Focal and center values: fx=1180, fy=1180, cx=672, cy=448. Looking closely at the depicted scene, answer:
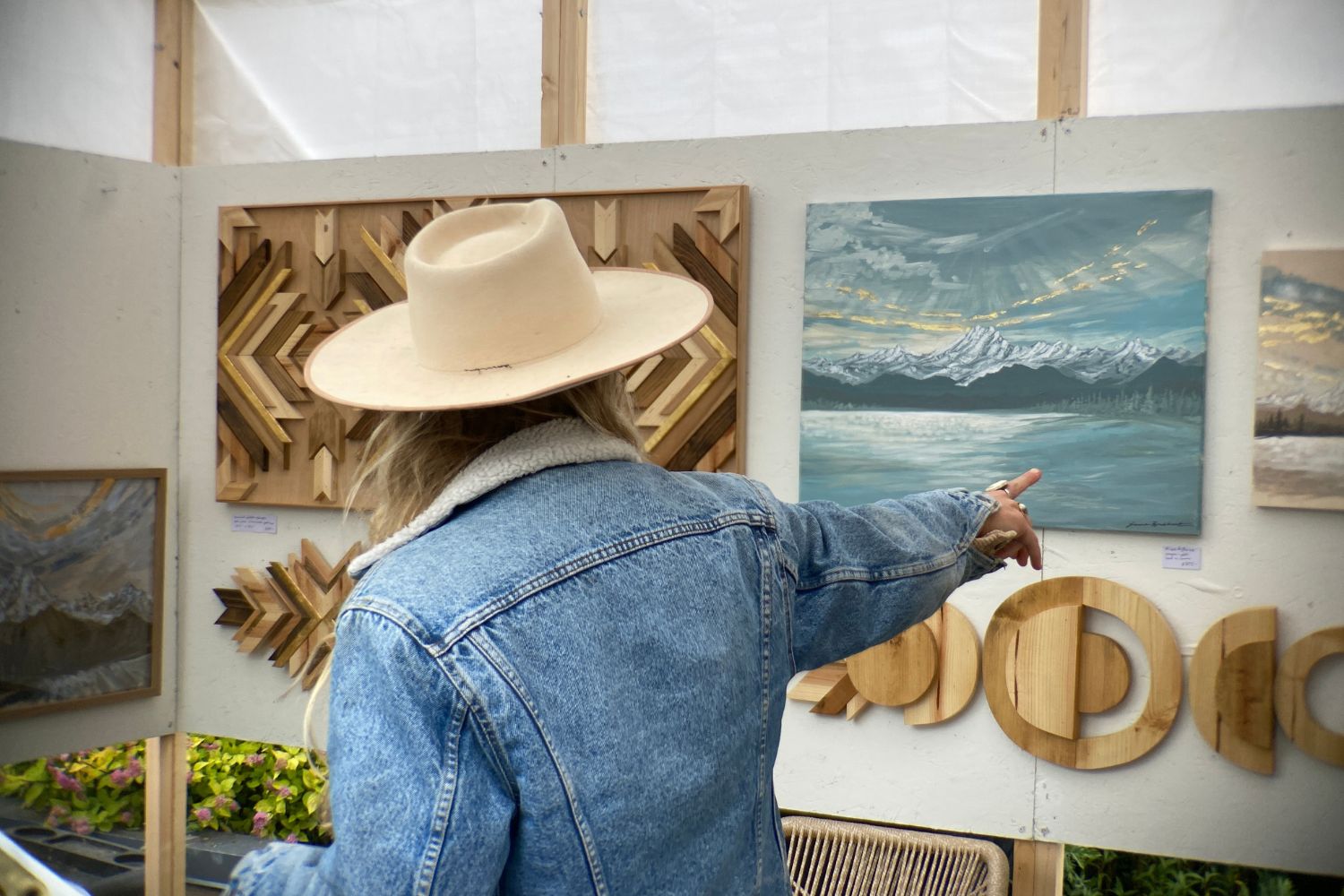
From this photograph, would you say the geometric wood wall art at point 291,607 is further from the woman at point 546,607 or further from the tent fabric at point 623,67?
the woman at point 546,607

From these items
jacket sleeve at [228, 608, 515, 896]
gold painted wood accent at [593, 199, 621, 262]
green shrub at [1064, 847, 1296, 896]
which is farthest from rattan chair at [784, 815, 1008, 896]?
jacket sleeve at [228, 608, 515, 896]

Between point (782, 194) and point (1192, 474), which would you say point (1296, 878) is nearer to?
point (1192, 474)

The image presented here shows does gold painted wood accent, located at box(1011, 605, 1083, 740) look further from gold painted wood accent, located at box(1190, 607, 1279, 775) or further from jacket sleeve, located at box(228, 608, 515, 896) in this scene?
jacket sleeve, located at box(228, 608, 515, 896)

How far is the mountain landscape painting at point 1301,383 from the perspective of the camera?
248 centimetres

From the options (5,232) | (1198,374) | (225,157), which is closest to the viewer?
(1198,374)

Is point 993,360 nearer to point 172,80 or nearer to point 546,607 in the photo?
point 546,607

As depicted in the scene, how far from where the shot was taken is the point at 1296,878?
10.9 ft

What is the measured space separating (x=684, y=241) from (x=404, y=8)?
1.14m

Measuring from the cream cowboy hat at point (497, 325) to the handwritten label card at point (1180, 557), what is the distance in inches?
69.8

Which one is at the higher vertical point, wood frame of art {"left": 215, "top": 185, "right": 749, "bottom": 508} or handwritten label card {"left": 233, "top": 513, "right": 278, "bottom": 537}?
wood frame of art {"left": 215, "top": 185, "right": 749, "bottom": 508}

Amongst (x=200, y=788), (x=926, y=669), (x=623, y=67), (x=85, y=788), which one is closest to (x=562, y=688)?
(x=926, y=669)

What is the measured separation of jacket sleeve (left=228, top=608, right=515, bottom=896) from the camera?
903mm

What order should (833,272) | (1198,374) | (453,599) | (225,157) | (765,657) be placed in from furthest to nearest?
(225,157)
(833,272)
(1198,374)
(765,657)
(453,599)

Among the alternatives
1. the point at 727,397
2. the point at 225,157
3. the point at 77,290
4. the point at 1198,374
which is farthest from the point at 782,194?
the point at 77,290
